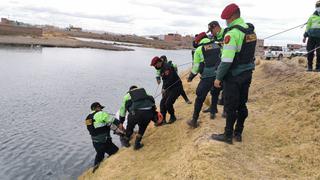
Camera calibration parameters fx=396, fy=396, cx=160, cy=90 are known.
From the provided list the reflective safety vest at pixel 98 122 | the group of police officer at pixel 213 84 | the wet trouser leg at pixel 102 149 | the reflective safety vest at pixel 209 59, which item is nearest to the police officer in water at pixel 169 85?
the group of police officer at pixel 213 84

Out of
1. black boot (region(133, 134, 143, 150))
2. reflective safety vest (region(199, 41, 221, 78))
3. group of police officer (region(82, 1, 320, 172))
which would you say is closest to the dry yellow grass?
black boot (region(133, 134, 143, 150))

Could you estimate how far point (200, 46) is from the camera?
34.3ft

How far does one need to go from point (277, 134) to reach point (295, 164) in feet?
6.25

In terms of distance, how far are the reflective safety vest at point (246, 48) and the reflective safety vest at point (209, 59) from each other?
7.18ft

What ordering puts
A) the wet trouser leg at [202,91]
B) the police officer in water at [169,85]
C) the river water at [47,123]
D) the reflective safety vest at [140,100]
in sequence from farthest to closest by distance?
1. the river water at [47,123]
2. the police officer in water at [169,85]
3. the reflective safety vest at [140,100]
4. the wet trouser leg at [202,91]

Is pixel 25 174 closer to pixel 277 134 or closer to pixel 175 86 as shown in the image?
pixel 175 86

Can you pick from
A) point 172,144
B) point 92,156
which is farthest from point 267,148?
point 92,156

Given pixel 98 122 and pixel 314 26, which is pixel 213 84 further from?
pixel 314 26

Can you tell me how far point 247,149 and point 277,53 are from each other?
112 ft

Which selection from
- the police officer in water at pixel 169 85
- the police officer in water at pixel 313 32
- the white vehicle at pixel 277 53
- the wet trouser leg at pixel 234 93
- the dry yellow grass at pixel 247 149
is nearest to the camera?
the dry yellow grass at pixel 247 149

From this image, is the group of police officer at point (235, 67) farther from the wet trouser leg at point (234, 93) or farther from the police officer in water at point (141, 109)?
the police officer in water at point (141, 109)

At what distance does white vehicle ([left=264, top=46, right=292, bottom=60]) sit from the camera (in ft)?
132

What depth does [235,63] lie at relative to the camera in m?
8.23

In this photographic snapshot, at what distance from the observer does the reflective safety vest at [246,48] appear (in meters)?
8.02
